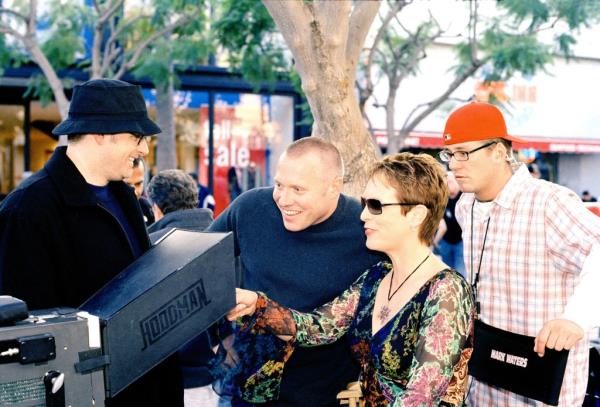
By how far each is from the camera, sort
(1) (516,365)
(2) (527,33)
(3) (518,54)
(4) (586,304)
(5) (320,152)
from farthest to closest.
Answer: (2) (527,33), (3) (518,54), (5) (320,152), (1) (516,365), (4) (586,304)

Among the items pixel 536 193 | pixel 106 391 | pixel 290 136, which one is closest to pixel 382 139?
pixel 290 136

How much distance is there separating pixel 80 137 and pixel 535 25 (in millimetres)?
10727

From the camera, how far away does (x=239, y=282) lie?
303 centimetres

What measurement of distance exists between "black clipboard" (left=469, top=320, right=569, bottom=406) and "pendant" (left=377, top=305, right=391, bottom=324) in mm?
532

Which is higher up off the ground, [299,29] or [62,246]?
[299,29]

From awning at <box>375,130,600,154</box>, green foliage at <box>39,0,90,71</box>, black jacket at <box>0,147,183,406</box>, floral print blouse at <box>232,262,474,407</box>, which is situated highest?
green foliage at <box>39,0,90,71</box>

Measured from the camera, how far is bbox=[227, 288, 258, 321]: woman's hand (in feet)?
7.86

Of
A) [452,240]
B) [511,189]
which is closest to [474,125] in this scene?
[511,189]

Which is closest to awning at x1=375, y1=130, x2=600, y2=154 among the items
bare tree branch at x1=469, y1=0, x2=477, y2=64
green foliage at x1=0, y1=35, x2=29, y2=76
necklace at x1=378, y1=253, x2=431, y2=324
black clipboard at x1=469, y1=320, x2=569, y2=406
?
bare tree branch at x1=469, y1=0, x2=477, y2=64

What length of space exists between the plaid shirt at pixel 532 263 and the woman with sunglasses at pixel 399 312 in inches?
26.7

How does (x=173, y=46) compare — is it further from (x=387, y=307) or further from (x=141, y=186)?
(x=387, y=307)

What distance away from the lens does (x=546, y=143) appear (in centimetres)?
2041

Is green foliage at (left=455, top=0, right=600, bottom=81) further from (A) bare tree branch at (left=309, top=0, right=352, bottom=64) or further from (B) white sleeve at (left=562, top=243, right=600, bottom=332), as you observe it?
(B) white sleeve at (left=562, top=243, right=600, bottom=332)

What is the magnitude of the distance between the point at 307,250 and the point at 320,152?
0.41 m
